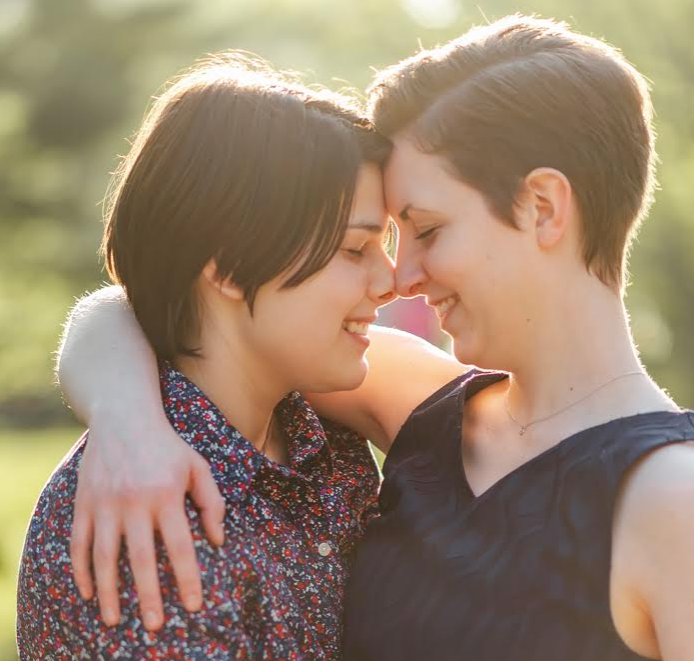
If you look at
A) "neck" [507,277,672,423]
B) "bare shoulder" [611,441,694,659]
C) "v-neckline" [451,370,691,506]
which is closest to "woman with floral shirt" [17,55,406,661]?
"v-neckline" [451,370,691,506]

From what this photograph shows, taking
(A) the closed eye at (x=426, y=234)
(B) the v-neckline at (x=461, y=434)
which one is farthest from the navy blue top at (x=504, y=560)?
(A) the closed eye at (x=426, y=234)

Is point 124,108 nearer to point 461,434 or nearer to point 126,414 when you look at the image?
point 461,434

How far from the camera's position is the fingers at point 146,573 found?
2068 millimetres

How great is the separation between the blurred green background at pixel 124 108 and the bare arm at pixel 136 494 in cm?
367

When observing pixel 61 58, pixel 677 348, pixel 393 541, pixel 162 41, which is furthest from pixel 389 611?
pixel 677 348

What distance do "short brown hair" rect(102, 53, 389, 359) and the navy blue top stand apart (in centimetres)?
59

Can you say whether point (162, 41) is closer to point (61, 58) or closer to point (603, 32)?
point (61, 58)

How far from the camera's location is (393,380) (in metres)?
2.90

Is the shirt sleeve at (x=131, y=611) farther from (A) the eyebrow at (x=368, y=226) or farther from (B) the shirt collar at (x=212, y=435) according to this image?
(A) the eyebrow at (x=368, y=226)

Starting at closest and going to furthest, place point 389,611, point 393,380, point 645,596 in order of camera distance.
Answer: point 645,596
point 389,611
point 393,380

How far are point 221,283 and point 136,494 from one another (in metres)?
0.53

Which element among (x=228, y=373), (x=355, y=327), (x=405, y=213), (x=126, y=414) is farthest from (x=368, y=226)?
(x=126, y=414)

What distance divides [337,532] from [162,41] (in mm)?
6545

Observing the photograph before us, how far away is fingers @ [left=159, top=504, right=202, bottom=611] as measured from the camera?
6.85ft
